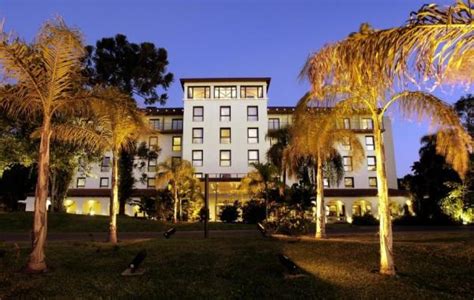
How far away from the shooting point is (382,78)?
6551 millimetres

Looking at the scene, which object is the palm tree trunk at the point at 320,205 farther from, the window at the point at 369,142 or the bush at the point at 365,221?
the window at the point at 369,142

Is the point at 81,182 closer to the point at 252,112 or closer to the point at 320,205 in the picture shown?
the point at 252,112

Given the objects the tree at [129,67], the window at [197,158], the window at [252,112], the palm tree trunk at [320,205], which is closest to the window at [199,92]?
the window at [252,112]

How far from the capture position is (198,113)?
45.3m

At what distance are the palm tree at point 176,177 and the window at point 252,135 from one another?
14.1 meters

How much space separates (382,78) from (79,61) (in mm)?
7676

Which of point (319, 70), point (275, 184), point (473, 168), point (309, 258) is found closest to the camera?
point (319, 70)

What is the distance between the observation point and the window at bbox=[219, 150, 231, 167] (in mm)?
44406

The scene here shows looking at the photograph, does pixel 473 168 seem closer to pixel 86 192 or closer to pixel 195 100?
pixel 195 100

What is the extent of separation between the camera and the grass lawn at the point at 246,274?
7.41 meters

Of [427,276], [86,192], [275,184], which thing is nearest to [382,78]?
[427,276]

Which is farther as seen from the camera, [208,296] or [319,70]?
[319,70]

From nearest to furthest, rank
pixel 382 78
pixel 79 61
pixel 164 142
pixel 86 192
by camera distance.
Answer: pixel 382 78 < pixel 79 61 < pixel 86 192 < pixel 164 142

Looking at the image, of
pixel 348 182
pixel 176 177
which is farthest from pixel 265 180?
pixel 348 182
